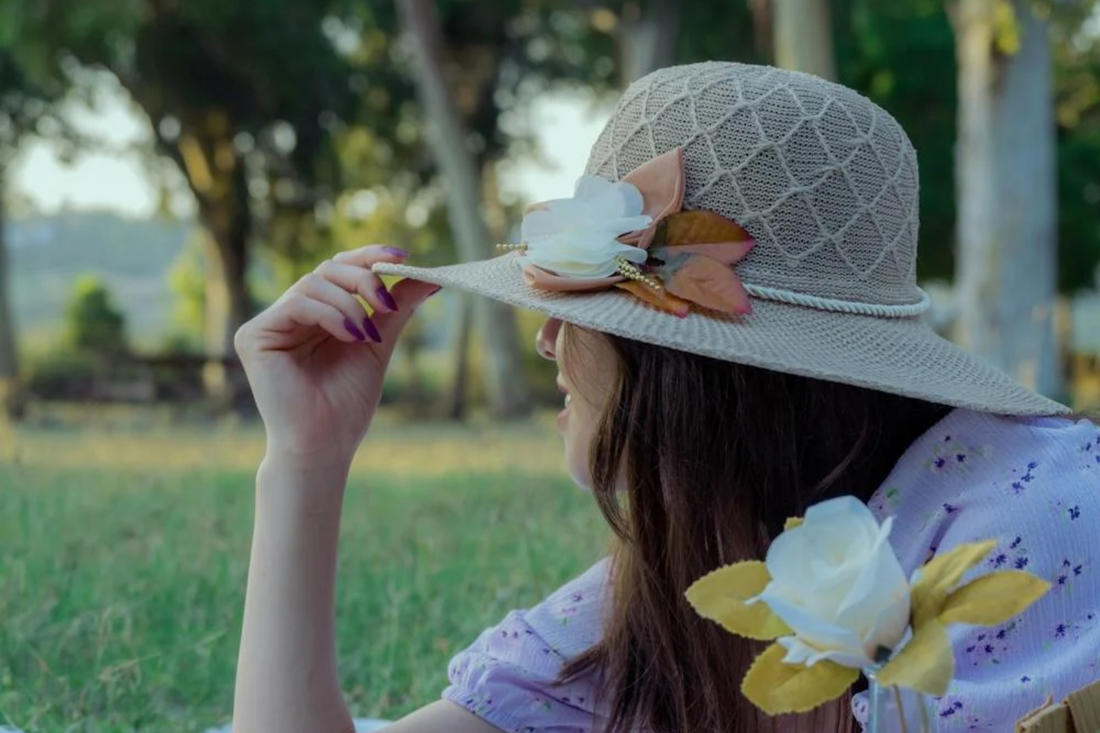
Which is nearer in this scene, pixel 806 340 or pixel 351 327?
pixel 806 340

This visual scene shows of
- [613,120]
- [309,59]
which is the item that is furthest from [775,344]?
[309,59]

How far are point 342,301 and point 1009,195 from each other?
5.96 m

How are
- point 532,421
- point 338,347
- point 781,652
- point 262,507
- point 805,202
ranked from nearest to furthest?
1. point 781,652
2. point 805,202
3. point 262,507
4. point 338,347
5. point 532,421

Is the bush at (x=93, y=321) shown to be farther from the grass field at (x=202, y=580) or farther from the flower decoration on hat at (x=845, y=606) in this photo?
the flower decoration on hat at (x=845, y=606)

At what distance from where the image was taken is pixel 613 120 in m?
1.59

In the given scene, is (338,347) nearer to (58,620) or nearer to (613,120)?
(613,120)

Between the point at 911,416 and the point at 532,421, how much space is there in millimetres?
9491

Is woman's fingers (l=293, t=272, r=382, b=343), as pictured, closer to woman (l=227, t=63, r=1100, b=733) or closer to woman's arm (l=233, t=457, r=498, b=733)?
woman (l=227, t=63, r=1100, b=733)

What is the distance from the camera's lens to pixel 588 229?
1438 millimetres

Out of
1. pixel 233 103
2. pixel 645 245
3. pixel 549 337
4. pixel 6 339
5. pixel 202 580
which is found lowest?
pixel 202 580

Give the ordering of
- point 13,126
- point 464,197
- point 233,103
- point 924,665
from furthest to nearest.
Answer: point 233,103
point 13,126
point 464,197
point 924,665

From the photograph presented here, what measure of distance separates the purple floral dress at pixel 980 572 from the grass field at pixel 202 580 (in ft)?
2.10

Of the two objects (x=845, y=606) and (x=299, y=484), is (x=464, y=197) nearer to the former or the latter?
(x=299, y=484)

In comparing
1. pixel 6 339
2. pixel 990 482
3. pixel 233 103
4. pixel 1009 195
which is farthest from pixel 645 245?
pixel 233 103
